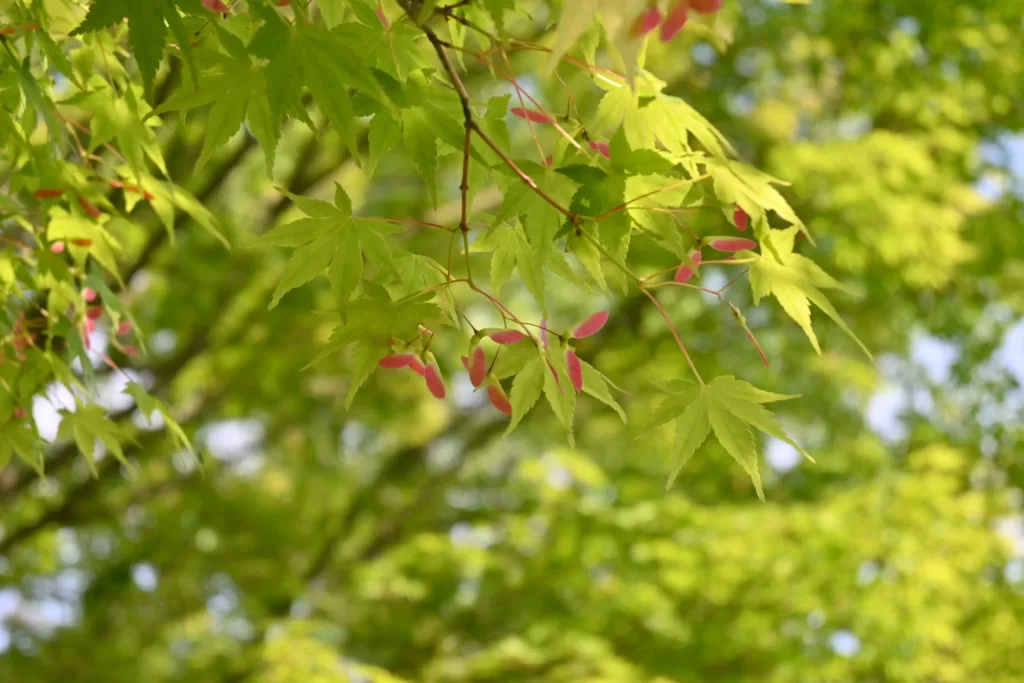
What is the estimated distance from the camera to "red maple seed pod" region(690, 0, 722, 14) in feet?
2.74

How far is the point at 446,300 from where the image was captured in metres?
1.22

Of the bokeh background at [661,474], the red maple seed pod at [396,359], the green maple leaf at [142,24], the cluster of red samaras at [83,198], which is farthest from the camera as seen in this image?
the bokeh background at [661,474]

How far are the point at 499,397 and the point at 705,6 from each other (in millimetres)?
598

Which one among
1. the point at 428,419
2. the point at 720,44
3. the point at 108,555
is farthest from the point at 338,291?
the point at 108,555

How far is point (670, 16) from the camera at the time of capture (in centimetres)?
85

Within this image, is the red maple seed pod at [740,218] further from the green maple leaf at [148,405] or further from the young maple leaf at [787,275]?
the green maple leaf at [148,405]

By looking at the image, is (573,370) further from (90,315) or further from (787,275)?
(90,315)

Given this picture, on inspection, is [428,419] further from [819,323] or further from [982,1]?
[982,1]

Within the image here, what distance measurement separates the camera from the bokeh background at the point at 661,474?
527cm

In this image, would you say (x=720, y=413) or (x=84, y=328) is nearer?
(x=720, y=413)

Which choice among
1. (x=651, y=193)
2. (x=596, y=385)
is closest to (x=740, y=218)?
(x=651, y=193)

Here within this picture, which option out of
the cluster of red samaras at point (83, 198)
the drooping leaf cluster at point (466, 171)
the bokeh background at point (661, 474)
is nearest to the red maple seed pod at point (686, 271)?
the drooping leaf cluster at point (466, 171)

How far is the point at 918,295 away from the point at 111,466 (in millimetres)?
5557

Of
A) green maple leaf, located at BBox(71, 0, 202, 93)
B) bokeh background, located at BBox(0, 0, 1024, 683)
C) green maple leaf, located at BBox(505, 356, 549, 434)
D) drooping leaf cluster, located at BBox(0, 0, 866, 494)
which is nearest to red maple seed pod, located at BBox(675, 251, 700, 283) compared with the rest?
drooping leaf cluster, located at BBox(0, 0, 866, 494)
